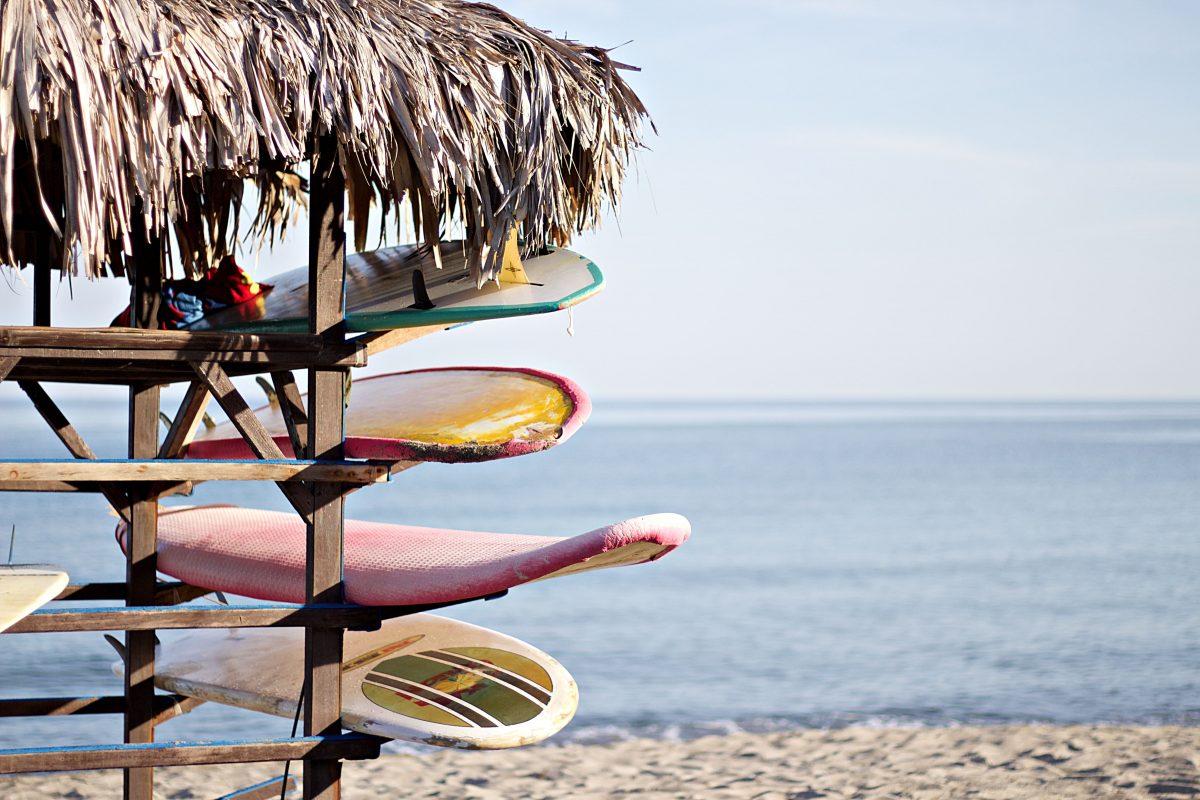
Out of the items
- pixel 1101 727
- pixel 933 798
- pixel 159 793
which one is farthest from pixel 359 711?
pixel 1101 727

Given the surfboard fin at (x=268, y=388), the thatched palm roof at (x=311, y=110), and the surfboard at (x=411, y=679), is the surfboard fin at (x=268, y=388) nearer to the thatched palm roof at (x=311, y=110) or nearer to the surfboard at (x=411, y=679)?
the thatched palm roof at (x=311, y=110)

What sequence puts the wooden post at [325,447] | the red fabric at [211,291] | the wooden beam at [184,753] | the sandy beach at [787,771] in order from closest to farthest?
Answer: the wooden beam at [184,753], the wooden post at [325,447], the red fabric at [211,291], the sandy beach at [787,771]

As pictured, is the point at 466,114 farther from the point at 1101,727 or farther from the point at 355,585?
the point at 1101,727

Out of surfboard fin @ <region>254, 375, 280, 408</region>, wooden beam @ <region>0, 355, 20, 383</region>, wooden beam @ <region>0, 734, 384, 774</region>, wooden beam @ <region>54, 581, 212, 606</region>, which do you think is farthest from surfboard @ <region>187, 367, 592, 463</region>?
wooden beam @ <region>0, 355, 20, 383</region>

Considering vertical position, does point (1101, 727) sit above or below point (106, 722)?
above

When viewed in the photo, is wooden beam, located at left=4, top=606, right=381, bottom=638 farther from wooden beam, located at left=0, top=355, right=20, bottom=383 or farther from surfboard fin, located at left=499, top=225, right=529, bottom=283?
surfboard fin, located at left=499, top=225, right=529, bottom=283

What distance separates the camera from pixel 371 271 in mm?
5121

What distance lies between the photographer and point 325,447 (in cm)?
384

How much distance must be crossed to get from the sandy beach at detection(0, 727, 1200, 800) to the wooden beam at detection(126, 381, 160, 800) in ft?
8.30

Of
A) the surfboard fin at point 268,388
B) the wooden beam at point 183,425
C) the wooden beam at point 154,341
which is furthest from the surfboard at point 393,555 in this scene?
the wooden beam at point 154,341

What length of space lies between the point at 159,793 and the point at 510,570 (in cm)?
419

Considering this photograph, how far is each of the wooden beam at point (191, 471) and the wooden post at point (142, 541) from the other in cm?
116

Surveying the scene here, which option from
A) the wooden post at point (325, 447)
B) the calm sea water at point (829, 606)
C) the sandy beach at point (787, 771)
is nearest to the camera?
the wooden post at point (325, 447)

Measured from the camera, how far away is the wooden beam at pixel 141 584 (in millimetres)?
4727
